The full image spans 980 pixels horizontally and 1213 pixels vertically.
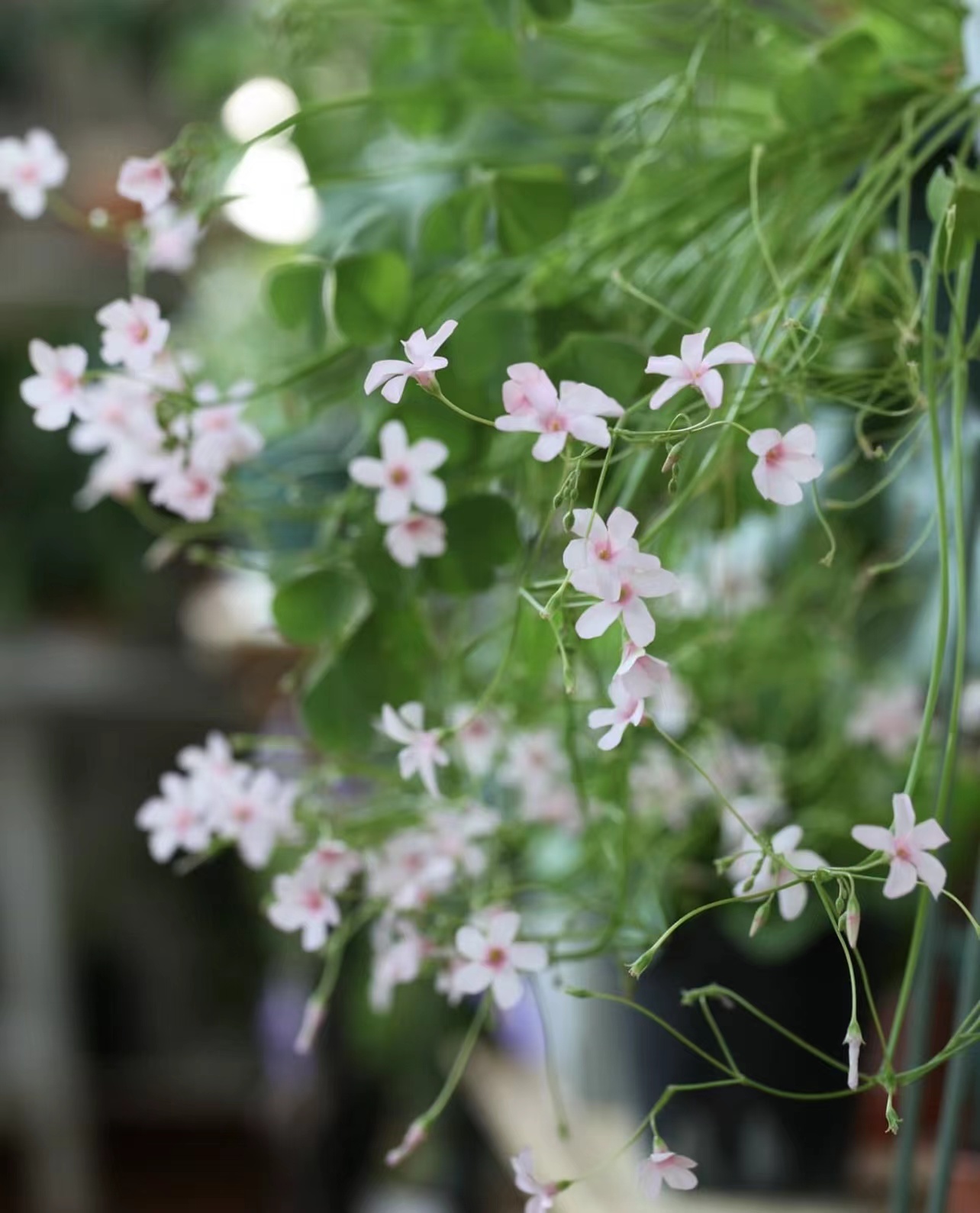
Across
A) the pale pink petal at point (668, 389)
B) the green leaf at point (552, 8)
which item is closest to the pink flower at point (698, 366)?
the pale pink petal at point (668, 389)

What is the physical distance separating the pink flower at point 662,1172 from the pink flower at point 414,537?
0.61 feet

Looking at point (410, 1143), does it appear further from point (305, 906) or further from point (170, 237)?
point (170, 237)

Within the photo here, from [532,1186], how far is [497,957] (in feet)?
0.20

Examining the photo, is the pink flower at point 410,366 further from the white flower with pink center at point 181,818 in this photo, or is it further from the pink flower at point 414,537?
the white flower with pink center at point 181,818

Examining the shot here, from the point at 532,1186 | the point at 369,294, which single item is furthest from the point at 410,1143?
the point at 369,294

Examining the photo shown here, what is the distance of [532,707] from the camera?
58 centimetres

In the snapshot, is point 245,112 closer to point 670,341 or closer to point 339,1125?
point 670,341

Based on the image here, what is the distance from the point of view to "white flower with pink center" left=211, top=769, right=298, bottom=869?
494mm

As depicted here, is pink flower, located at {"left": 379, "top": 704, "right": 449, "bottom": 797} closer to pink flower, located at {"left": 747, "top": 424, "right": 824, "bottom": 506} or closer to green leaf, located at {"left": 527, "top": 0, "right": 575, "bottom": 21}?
pink flower, located at {"left": 747, "top": 424, "right": 824, "bottom": 506}

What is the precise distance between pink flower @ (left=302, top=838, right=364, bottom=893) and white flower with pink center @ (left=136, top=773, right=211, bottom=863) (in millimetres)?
51

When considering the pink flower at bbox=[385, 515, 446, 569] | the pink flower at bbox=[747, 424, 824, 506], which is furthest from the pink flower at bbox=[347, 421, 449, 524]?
the pink flower at bbox=[747, 424, 824, 506]

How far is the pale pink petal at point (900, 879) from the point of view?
0.34 m

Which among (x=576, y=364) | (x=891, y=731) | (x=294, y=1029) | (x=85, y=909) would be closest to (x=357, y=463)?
(x=576, y=364)

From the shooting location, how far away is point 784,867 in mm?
381
